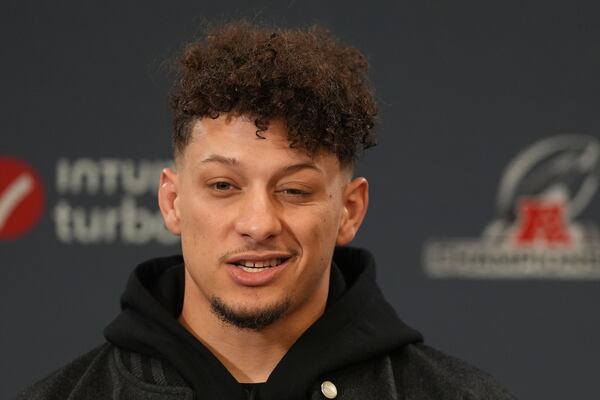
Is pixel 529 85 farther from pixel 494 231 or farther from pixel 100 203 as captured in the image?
pixel 100 203

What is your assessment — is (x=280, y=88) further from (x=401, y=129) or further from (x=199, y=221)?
(x=401, y=129)

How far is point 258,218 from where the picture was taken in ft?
5.49

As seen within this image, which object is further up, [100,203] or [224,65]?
[224,65]

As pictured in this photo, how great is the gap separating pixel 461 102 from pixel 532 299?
1.61 feet

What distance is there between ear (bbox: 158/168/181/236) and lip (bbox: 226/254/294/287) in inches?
5.8

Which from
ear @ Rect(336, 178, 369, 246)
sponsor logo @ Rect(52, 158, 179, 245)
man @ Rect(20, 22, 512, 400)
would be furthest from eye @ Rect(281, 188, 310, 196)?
sponsor logo @ Rect(52, 158, 179, 245)

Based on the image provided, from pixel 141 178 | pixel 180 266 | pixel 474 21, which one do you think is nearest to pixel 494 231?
pixel 474 21

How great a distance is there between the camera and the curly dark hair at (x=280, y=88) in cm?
171

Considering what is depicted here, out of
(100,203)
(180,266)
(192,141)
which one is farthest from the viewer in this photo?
(100,203)

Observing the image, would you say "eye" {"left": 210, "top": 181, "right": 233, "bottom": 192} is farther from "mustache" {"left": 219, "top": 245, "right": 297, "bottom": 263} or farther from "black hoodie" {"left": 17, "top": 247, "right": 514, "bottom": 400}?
"black hoodie" {"left": 17, "top": 247, "right": 514, "bottom": 400}

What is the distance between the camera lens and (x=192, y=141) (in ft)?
5.76

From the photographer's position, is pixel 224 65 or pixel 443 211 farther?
pixel 443 211

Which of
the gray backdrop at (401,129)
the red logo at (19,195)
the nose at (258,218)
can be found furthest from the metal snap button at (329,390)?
the red logo at (19,195)

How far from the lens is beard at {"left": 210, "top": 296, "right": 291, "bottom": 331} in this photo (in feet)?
5.67
